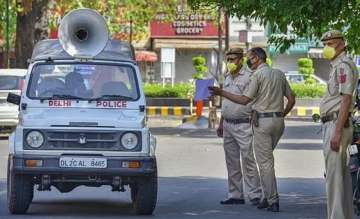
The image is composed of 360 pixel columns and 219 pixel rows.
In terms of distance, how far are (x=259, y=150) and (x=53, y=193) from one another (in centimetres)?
364

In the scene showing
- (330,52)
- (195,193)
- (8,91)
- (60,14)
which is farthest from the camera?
(60,14)

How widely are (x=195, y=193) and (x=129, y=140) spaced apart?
136 inches

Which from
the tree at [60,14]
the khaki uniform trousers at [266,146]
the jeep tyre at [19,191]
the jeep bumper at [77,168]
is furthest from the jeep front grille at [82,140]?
the tree at [60,14]

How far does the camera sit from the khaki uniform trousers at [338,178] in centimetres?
1087

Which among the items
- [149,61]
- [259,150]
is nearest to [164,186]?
[259,150]

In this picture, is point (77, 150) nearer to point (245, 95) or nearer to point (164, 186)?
point (245, 95)

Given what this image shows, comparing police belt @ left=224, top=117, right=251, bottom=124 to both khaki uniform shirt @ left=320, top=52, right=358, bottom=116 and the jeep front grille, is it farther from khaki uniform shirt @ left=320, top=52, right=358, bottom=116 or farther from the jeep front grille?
khaki uniform shirt @ left=320, top=52, right=358, bottom=116

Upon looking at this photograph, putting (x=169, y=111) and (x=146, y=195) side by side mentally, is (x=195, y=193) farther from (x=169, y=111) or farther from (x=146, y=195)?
(x=169, y=111)

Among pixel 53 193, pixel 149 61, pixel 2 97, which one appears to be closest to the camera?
pixel 53 193

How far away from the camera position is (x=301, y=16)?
12.7 meters

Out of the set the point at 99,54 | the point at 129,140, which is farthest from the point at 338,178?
the point at 99,54

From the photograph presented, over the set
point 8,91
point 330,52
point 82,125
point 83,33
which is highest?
point 83,33

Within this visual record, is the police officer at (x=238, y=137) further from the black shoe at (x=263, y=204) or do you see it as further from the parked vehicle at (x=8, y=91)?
the parked vehicle at (x=8, y=91)

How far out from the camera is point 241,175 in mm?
14664
